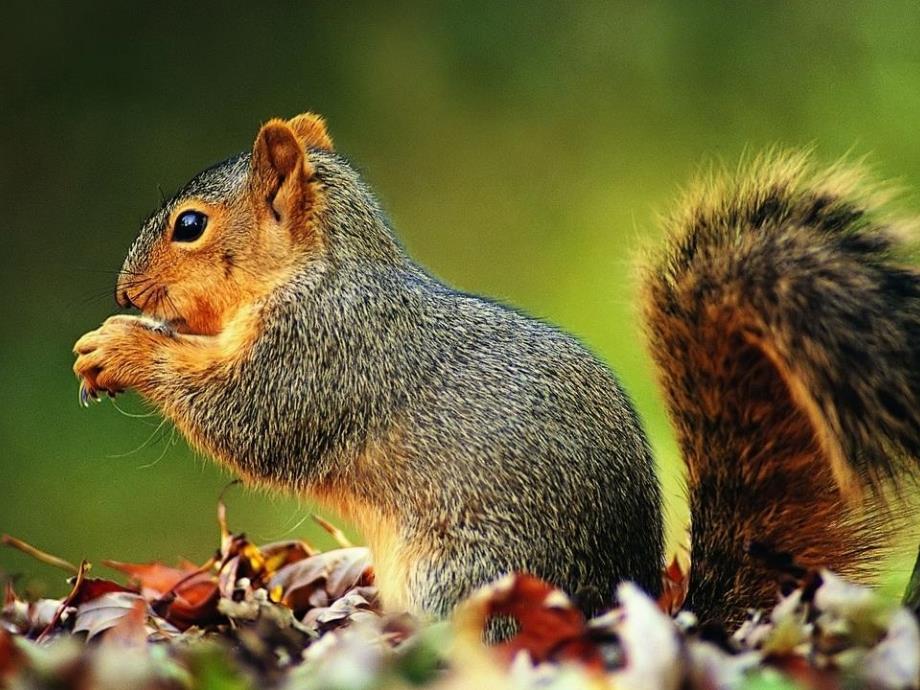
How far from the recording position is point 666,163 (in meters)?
3.89

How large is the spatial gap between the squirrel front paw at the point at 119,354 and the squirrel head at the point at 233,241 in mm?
30

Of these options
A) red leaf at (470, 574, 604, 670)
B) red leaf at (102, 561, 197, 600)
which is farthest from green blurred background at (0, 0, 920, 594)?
red leaf at (470, 574, 604, 670)

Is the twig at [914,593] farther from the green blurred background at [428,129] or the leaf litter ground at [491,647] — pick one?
the green blurred background at [428,129]

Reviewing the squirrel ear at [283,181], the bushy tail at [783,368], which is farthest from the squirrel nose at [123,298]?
the bushy tail at [783,368]

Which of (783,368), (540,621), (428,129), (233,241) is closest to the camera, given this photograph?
(540,621)

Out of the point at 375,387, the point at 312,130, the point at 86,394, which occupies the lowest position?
the point at 375,387

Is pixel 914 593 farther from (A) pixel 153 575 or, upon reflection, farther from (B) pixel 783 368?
(A) pixel 153 575

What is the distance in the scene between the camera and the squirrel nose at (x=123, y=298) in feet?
5.81

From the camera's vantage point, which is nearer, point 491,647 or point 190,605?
point 491,647

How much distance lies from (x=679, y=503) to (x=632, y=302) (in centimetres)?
34

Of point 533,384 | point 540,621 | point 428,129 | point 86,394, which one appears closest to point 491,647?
point 540,621

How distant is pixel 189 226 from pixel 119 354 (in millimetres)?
208

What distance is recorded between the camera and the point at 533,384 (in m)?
1.52

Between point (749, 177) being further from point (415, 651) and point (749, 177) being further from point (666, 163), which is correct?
point (666, 163)
